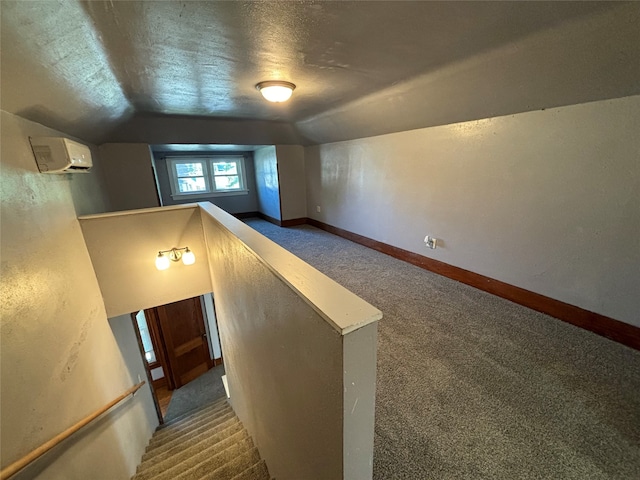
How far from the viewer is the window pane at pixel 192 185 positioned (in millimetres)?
6305

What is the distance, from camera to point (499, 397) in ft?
5.13

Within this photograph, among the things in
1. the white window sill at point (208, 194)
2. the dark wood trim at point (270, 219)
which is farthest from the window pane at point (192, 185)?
→ the dark wood trim at point (270, 219)

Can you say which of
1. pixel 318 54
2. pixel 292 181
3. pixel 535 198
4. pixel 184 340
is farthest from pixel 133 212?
pixel 535 198

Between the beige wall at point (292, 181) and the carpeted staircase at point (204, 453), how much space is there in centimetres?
375

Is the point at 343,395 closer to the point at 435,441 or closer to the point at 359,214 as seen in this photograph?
the point at 435,441

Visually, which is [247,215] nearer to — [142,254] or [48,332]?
[142,254]

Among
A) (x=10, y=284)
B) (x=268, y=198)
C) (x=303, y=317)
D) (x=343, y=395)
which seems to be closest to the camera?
(x=343, y=395)

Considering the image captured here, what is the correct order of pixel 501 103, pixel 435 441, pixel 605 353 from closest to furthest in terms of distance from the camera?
pixel 435 441 → pixel 605 353 → pixel 501 103

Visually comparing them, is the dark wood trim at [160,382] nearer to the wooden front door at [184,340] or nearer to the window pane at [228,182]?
→ the wooden front door at [184,340]

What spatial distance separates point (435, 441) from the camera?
53.4 inches

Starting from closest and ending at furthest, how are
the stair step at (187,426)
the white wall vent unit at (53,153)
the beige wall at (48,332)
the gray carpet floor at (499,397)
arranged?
the beige wall at (48,332)
the gray carpet floor at (499,397)
the white wall vent unit at (53,153)
the stair step at (187,426)

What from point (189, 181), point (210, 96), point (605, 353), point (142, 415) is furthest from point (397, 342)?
point (189, 181)

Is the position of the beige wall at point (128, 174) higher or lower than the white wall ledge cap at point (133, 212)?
higher

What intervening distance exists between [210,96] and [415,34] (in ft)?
6.62
